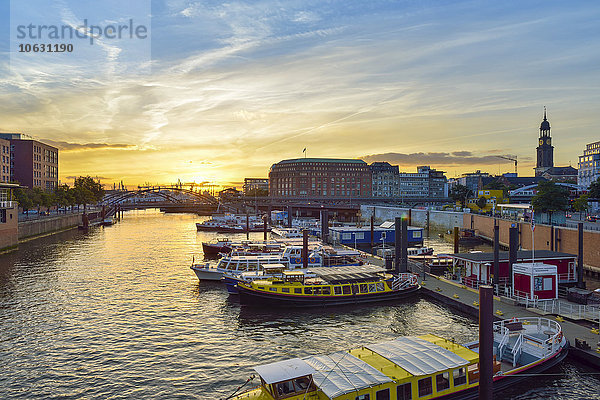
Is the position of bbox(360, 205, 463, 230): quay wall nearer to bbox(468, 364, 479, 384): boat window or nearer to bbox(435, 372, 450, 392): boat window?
bbox(468, 364, 479, 384): boat window

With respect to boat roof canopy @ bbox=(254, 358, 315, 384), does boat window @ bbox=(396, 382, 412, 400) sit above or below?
below

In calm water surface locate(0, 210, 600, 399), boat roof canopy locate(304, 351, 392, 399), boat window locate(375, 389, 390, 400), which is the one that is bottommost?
calm water surface locate(0, 210, 600, 399)

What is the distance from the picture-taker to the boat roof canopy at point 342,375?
55.9 ft

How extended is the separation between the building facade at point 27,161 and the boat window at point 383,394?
16027 cm

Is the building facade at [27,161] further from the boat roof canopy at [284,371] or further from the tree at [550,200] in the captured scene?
the boat roof canopy at [284,371]

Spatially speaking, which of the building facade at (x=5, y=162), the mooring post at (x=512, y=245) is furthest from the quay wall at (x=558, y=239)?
the building facade at (x=5, y=162)

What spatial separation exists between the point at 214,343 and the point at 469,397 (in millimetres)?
17596

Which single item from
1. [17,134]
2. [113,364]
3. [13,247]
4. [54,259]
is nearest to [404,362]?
[113,364]

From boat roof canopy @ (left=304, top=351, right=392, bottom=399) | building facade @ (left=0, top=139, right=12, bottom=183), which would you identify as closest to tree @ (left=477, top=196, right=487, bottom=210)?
boat roof canopy @ (left=304, top=351, right=392, bottom=399)

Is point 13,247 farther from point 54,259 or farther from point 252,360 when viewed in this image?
point 252,360

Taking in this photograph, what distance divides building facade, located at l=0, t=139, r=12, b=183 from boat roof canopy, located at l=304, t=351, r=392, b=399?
137378mm

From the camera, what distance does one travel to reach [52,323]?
34.6 m

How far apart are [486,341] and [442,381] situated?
12.5 ft

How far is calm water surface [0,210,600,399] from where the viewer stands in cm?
2359
